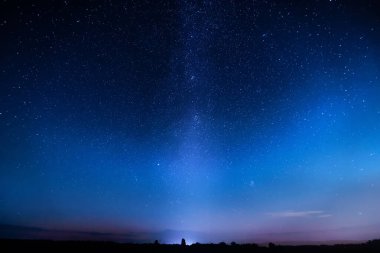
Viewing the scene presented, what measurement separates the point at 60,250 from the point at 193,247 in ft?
22.5

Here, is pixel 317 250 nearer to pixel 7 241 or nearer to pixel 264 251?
pixel 264 251

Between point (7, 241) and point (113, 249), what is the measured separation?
5.63 m

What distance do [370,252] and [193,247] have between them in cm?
891

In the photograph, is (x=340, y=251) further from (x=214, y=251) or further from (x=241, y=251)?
(x=214, y=251)

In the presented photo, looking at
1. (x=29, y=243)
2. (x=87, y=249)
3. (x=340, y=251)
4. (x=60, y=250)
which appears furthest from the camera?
(x=340, y=251)

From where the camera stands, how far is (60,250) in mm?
12727

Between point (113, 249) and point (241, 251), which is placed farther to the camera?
point (241, 251)

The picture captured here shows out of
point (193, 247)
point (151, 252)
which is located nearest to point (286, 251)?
point (193, 247)

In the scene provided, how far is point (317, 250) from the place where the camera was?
15.8 metres

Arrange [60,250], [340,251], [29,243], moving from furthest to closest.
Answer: [340,251] < [29,243] < [60,250]

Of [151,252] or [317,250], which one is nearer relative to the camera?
[151,252]

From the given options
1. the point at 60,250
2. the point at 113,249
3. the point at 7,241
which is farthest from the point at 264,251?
the point at 7,241

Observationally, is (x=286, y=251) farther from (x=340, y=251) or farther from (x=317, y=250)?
(x=340, y=251)

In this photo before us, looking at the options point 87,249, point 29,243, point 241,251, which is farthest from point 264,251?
point 29,243
